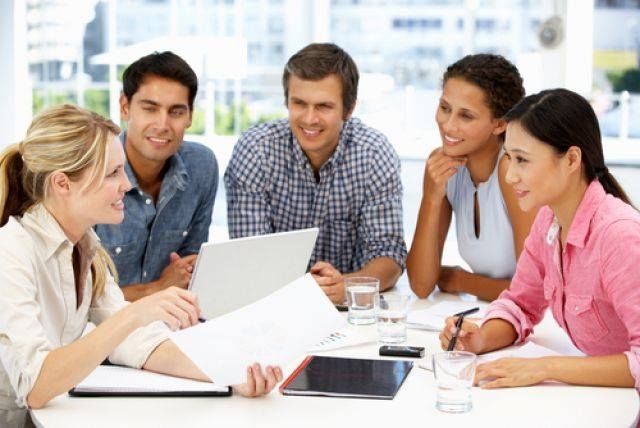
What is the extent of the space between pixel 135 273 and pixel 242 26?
3973 mm

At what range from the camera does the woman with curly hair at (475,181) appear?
2.76 m

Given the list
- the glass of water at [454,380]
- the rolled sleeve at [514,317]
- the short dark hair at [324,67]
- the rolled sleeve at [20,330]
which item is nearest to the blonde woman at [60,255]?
the rolled sleeve at [20,330]

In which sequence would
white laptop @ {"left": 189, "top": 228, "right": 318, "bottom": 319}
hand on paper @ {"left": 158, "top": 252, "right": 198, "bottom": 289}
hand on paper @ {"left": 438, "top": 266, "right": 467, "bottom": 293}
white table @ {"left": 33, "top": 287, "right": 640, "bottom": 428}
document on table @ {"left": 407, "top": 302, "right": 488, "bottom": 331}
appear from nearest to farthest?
1. white table @ {"left": 33, "top": 287, "right": 640, "bottom": 428}
2. white laptop @ {"left": 189, "top": 228, "right": 318, "bottom": 319}
3. document on table @ {"left": 407, "top": 302, "right": 488, "bottom": 331}
4. hand on paper @ {"left": 158, "top": 252, "right": 198, "bottom": 289}
5. hand on paper @ {"left": 438, "top": 266, "right": 467, "bottom": 293}

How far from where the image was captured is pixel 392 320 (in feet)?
7.18

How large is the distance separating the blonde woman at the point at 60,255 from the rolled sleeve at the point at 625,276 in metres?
0.68

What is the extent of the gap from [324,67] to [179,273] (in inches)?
29.9

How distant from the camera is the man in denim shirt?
2857 millimetres

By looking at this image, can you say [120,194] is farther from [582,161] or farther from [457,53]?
[457,53]

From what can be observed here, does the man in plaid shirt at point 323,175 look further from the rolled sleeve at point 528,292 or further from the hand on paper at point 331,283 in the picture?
the rolled sleeve at point 528,292

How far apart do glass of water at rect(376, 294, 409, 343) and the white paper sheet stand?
0.50 meters

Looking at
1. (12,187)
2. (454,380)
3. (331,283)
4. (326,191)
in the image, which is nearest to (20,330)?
(12,187)

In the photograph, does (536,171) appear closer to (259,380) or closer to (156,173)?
(259,380)

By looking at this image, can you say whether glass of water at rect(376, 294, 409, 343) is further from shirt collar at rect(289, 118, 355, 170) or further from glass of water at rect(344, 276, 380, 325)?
shirt collar at rect(289, 118, 355, 170)

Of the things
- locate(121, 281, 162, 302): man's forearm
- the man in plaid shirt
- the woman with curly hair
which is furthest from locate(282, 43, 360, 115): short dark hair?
locate(121, 281, 162, 302): man's forearm
